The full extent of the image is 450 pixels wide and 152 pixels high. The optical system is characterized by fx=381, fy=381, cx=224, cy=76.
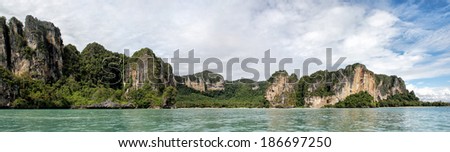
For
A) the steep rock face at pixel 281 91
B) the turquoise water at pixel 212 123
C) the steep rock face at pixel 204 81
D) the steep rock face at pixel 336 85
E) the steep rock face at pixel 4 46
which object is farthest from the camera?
the steep rock face at pixel 204 81

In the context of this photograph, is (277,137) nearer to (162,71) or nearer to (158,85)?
(158,85)

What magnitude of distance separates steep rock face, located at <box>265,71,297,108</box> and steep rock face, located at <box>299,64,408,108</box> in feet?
7.29

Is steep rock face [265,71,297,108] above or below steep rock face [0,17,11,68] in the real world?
below

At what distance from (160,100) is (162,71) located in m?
10.1

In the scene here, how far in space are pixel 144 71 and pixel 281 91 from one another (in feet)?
106

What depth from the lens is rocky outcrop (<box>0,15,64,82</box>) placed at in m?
56.2

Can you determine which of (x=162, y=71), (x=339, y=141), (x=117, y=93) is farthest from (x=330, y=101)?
(x=339, y=141)

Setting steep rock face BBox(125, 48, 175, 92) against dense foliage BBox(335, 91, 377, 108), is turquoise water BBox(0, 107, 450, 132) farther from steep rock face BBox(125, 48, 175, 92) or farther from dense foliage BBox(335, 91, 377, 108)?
dense foliage BBox(335, 91, 377, 108)

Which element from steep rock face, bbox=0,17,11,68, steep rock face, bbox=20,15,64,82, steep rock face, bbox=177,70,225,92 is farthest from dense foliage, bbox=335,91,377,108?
steep rock face, bbox=0,17,11,68

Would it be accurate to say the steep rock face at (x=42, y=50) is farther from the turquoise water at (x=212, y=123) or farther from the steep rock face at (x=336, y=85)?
the steep rock face at (x=336, y=85)

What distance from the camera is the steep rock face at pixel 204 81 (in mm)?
103062

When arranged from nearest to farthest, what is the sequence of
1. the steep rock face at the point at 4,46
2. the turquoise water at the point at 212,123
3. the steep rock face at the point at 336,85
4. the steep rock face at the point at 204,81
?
1. the turquoise water at the point at 212,123
2. the steep rock face at the point at 4,46
3. the steep rock face at the point at 336,85
4. the steep rock face at the point at 204,81

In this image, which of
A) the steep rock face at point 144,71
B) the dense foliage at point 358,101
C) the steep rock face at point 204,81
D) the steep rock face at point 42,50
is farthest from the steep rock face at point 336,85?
the steep rock face at point 42,50

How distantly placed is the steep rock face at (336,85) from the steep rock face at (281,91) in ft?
7.29
